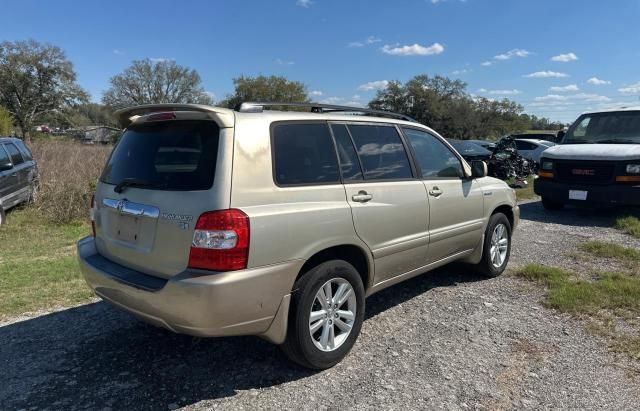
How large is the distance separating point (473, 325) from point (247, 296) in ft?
7.69

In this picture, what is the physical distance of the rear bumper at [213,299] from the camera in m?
2.74

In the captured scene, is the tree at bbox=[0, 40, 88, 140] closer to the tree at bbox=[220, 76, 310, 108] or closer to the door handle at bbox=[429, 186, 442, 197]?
the tree at bbox=[220, 76, 310, 108]

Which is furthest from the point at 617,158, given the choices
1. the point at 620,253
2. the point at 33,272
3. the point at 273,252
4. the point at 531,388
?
the point at 33,272

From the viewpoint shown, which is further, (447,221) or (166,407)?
(447,221)

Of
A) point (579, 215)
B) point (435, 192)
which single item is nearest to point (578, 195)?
point (579, 215)

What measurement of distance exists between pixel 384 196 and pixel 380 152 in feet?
1.41

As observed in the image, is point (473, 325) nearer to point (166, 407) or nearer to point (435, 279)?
point (435, 279)

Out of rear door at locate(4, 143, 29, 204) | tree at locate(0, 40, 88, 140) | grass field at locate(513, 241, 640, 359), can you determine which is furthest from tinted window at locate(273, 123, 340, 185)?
tree at locate(0, 40, 88, 140)

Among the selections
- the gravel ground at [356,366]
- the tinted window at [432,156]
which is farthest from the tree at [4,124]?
the tinted window at [432,156]

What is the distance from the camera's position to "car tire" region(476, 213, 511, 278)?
5289 millimetres

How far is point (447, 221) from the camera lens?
15.0 ft

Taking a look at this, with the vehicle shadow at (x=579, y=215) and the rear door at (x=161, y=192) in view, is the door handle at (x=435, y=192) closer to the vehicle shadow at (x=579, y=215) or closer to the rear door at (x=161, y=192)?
the rear door at (x=161, y=192)

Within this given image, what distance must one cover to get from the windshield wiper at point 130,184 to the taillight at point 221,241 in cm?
62

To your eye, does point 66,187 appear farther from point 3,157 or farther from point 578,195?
point 578,195
